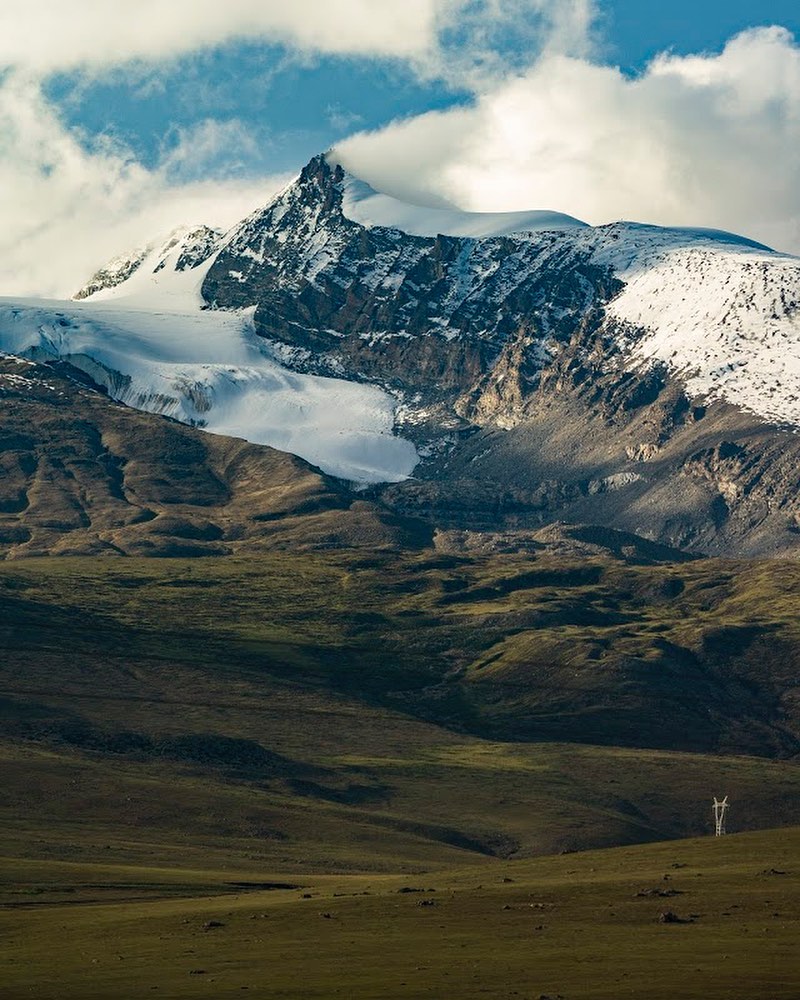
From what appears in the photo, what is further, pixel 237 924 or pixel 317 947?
pixel 237 924

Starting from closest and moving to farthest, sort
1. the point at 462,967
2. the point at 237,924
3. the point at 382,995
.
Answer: the point at 382,995 → the point at 462,967 → the point at 237,924

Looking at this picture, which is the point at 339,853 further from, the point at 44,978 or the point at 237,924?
the point at 44,978

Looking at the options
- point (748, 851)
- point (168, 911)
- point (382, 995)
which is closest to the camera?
point (382, 995)

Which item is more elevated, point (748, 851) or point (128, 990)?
point (748, 851)

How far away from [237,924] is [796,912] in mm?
31340

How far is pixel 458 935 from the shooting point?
323 feet

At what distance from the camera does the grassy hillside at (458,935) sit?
A: 279 ft

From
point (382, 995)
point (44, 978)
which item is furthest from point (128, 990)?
point (382, 995)

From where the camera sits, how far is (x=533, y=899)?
10881 centimetres

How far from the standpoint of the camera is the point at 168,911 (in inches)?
4518

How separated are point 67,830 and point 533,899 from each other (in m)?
96.2

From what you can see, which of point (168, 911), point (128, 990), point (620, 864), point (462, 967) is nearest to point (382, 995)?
point (462, 967)

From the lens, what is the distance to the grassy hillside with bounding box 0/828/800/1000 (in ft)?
279

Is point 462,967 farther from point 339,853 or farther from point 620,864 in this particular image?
point 339,853
